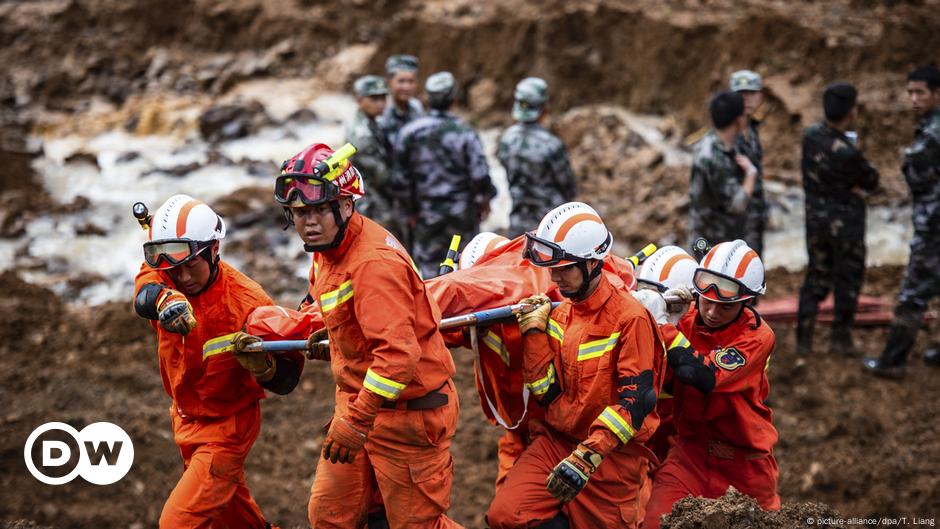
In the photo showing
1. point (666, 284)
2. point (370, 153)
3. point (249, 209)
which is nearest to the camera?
point (666, 284)

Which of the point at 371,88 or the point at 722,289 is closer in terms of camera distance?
the point at 722,289

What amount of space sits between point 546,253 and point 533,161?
4.42 metres

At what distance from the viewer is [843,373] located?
9305 mm

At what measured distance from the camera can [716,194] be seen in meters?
8.88

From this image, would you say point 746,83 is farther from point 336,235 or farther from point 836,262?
point 336,235

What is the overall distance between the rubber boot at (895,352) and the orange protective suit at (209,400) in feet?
19.3

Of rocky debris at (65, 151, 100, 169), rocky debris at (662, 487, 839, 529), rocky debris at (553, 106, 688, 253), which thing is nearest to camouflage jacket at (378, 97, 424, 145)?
rocky debris at (553, 106, 688, 253)

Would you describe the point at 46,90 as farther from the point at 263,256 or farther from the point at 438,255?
the point at 438,255

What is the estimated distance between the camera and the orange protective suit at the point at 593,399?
16.7ft

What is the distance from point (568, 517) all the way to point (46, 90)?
19.4 m

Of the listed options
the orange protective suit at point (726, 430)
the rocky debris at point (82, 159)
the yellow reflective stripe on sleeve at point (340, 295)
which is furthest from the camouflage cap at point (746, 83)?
the rocky debris at point (82, 159)

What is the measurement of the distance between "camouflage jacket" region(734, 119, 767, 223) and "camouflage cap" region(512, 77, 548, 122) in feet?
5.85

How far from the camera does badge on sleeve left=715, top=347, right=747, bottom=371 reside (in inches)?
214

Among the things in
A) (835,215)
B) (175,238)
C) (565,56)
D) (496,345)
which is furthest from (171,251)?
(565,56)
